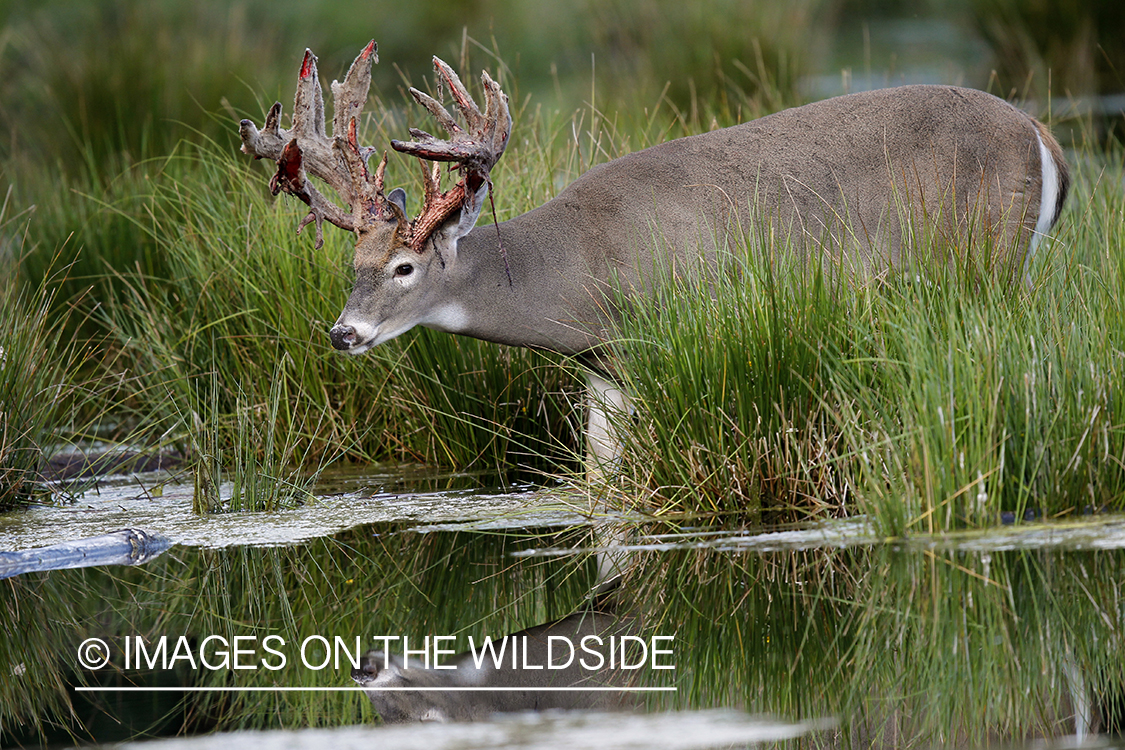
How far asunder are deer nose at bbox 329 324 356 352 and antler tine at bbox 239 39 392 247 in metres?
0.35

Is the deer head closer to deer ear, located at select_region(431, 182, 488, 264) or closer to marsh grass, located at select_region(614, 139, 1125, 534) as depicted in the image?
deer ear, located at select_region(431, 182, 488, 264)

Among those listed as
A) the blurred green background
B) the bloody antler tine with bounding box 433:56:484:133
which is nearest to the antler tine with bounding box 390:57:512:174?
the bloody antler tine with bounding box 433:56:484:133

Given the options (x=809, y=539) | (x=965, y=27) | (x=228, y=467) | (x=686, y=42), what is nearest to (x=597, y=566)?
(x=809, y=539)

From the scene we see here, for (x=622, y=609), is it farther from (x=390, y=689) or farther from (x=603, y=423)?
(x=603, y=423)

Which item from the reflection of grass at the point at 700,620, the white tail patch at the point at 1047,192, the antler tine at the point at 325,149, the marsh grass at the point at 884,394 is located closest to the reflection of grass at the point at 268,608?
the reflection of grass at the point at 700,620

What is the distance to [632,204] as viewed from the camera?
624 cm

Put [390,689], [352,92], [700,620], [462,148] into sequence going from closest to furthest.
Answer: [390,689], [700,620], [462,148], [352,92]

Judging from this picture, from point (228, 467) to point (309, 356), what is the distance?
0.63m

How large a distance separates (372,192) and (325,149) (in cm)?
24

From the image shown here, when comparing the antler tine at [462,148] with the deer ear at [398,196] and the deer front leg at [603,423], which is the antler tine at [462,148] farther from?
the deer front leg at [603,423]

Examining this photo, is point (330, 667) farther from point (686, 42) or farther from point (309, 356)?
point (686, 42)

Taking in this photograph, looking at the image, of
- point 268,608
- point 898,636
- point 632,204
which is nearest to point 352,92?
point 632,204

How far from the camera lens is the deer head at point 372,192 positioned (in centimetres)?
581

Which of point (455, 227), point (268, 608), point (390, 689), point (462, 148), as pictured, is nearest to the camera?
point (390, 689)
